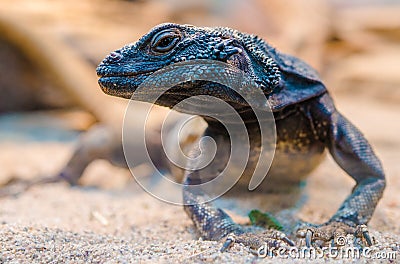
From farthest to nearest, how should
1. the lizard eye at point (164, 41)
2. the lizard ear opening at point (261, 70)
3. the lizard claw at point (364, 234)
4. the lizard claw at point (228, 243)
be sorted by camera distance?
the lizard ear opening at point (261, 70) → the lizard eye at point (164, 41) → the lizard claw at point (364, 234) → the lizard claw at point (228, 243)

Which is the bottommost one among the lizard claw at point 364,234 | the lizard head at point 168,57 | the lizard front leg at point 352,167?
the lizard claw at point 364,234

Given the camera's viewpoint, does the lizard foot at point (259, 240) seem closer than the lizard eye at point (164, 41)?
Yes

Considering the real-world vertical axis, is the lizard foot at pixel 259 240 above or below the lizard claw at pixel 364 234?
below

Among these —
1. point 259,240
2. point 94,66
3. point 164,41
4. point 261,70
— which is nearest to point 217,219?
point 259,240

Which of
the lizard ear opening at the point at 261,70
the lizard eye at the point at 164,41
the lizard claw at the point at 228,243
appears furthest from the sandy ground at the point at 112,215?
the lizard eye at the point at 164,41

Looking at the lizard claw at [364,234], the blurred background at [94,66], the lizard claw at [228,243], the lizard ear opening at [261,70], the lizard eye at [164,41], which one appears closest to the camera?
the lizard claw at [228,243]

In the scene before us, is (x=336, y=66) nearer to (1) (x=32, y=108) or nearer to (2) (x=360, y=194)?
(1) (x=32, y=108)

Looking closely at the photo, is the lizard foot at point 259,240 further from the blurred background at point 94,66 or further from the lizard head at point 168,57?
the blurred background at point 94,66
